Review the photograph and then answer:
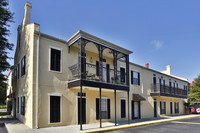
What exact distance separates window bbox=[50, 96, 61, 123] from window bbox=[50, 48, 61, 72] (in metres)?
2.10

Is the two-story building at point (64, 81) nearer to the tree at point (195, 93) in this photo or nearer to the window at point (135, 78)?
the window at point (135, 78)

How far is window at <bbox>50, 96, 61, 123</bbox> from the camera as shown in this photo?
1145 cm

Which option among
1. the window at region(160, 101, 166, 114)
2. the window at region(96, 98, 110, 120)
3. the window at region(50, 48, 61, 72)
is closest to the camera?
the window at region(50, 48, 61, 72)

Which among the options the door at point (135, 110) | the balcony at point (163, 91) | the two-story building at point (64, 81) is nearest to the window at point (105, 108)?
the two-story building at point (64, 81)

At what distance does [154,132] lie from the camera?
→ 1081 centimetres

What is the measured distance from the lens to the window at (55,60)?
39.9 feet

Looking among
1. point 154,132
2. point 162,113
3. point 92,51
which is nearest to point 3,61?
point 92,51

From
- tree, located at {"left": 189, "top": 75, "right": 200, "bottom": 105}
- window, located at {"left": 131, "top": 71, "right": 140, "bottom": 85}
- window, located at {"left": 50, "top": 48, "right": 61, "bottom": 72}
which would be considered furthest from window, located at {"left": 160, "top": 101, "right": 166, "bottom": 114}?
window, located at {"left": 50, "top": 48, "right": 61, "bottom": 72}

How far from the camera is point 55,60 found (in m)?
12.4

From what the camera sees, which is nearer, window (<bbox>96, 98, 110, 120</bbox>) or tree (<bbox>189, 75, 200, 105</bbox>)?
window (<bbox>96, 98, 110, 120</bbox>)

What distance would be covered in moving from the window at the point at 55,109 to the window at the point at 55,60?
2097 millimetres

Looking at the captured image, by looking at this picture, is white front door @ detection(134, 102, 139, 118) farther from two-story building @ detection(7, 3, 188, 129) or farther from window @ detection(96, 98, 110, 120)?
window @ detection(96, 98, 110, 120)

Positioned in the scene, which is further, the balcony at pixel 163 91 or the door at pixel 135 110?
the balcony at pixel 163 91

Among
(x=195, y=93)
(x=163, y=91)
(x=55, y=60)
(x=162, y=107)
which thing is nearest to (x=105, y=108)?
(x=55, y=60)
